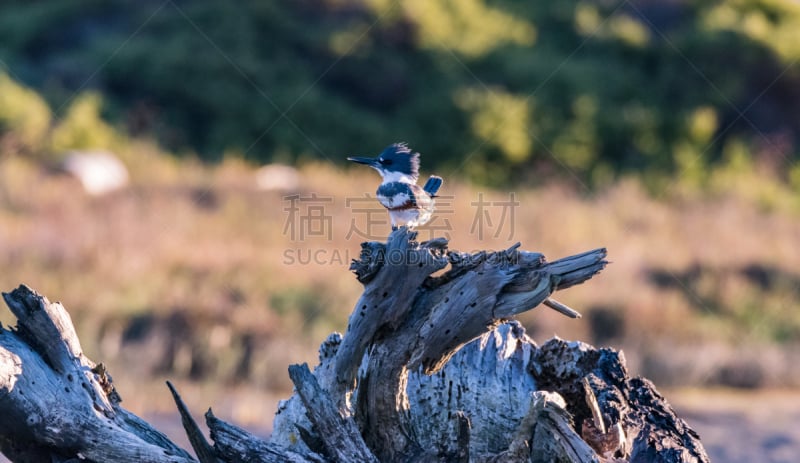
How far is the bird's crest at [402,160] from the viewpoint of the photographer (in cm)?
558

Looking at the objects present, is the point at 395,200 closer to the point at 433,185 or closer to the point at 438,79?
the point at 433,185

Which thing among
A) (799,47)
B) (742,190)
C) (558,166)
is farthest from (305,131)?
(799,47)

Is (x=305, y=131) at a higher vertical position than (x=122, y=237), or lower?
higher

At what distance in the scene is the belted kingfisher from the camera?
5.27m

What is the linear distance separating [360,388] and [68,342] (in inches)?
54.3

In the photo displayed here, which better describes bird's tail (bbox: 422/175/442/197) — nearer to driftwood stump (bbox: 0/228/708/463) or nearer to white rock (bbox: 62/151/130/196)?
driftwood stump (bbox: 0/228/708/463)

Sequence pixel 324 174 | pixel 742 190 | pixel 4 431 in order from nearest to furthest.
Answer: pixel 4 431 → pixel 324 174 → pixel 742 190

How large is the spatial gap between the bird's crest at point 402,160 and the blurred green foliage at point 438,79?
13.7 meters

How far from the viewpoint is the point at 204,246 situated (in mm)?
13367

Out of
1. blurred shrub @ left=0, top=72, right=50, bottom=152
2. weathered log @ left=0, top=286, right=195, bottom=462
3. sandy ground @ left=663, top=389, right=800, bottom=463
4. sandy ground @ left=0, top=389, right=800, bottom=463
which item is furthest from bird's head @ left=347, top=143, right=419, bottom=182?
blurred shrub @ left=0, top=72, right=50, bottom=152

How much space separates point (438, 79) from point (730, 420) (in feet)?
40.6

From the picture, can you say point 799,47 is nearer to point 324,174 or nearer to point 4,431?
point 324,174

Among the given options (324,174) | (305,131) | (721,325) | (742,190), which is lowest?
(721,325)

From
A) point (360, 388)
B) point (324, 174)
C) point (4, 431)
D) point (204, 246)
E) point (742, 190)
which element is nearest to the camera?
point (4, 431)
